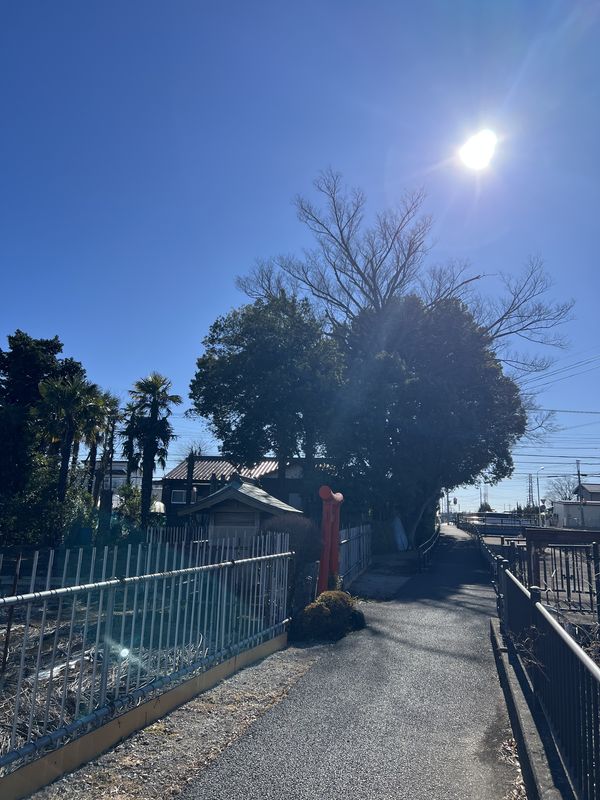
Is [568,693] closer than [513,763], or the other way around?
[568,693]

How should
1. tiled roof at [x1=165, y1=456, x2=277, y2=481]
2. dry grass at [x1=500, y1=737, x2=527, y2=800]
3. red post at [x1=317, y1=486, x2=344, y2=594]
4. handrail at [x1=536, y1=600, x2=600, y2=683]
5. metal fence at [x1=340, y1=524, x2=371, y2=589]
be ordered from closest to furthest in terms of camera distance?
handrail at [x1=536, y1=600, x2=600, y2=683]
dry grass at [x1=500, y1=737, x2=527, y2=800]
red post at [x1=317, y1=486, x2=344, y2=594]
metal fence at [x1=340, y1=524, x2=371, y2=589]
tiled roof at [x1=165, y1=456, x2=277, y2=481]

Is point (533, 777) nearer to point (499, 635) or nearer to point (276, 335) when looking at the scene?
point (499, 635)

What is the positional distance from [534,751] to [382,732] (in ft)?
4.86

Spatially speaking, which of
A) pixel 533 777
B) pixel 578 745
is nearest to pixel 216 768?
pixel 533 777

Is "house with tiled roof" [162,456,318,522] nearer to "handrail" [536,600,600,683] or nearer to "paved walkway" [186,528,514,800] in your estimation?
"paved walkway" [186,528,514,800]

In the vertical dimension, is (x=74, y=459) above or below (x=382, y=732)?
above

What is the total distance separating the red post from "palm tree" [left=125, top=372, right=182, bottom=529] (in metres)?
18.1

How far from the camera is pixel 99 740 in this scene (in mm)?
4664

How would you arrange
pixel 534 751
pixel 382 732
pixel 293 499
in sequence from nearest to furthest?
1. pixel 534 751
2. pixel 382 732
3. pixel 293 499

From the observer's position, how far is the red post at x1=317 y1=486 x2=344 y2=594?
40.3ft

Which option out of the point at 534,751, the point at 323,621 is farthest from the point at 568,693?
the point at 323,621

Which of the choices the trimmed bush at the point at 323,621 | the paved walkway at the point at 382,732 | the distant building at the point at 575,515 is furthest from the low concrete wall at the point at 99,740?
the distant building at the point at 575,515

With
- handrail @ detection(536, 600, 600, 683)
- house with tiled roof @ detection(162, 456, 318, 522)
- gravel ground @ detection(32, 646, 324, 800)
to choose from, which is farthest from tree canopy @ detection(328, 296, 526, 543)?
handrail @ detection(536, 600, 600, 683)

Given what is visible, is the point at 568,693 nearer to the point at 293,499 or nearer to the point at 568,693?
the point at 568,693
